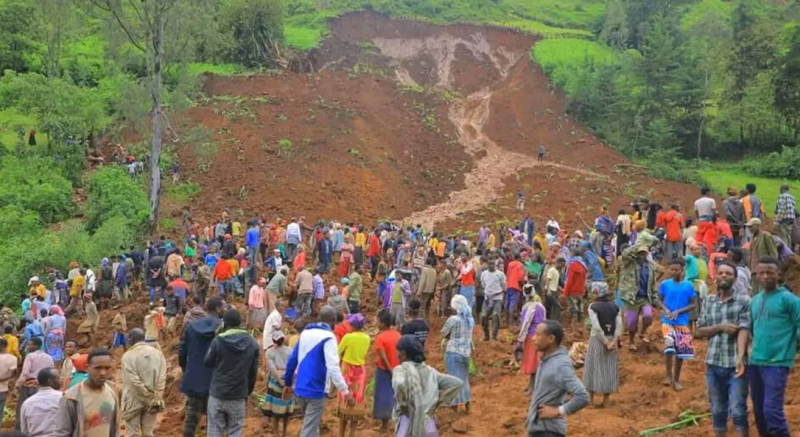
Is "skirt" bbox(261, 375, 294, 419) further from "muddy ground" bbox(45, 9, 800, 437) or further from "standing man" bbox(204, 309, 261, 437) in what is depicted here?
"muddy ground" bbox(45, 9, 800, 437)

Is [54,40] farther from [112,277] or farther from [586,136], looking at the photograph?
[586,136]

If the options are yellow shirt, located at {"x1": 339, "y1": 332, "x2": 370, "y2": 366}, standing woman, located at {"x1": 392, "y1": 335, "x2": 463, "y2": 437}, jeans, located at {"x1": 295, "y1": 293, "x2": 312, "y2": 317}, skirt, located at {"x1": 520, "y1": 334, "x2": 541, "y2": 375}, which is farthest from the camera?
jeans, located at {"x1": 295, "y1": 293, "x2": 312, "y2": 317}

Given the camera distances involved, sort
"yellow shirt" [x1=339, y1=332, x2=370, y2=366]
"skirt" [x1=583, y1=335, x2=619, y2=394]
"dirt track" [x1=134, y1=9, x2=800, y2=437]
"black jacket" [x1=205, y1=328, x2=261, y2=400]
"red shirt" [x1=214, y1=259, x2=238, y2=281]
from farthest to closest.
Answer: "dirt track" [x1=134, y1=9, x2=800, y2=437], "red shirt" [x1=214, y1=259, x2=238, y2=281], "skirt" [x1=583, y1=335, x2=619, y2=394], "yellow shirt" [x1=339, y1=332, x2=370, y2=366], "black jacket" [x1=205, y1=328, x2=261, y2=400]

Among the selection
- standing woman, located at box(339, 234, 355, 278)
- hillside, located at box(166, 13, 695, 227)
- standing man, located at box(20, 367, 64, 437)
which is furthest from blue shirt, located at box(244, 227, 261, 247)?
standing man, located at box(20, 367, 64, 437)

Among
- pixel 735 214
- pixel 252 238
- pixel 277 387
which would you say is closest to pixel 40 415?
pixel 277 387

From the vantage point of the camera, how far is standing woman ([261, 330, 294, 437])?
896 centimetres

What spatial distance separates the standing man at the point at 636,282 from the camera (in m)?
10.2

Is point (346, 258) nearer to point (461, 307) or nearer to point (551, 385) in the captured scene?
point (461, 307)

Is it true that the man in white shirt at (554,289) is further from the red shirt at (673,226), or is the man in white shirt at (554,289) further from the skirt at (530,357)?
the red shirt at (673,226)

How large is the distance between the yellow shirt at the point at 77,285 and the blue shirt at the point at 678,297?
13372 mm

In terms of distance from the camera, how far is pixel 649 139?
4091cm

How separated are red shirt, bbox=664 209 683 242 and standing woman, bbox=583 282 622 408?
685cm

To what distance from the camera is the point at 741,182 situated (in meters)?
37.5

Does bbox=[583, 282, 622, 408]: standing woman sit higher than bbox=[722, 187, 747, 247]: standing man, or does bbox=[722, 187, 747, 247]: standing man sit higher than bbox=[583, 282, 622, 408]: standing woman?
bbox=[722, 187, 747, 247]: standing man
